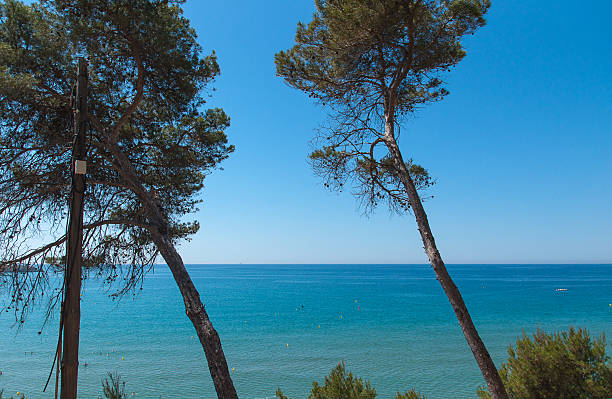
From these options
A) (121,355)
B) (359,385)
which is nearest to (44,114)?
(359,385)

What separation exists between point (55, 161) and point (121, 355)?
21.4 m

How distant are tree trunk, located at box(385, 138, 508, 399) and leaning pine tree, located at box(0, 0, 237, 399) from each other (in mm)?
3232

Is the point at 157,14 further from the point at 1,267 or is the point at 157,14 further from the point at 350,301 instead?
the point at 350,301

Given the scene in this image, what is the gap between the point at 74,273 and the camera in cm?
378

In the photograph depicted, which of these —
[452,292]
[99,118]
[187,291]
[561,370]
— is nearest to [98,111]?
[99,118]

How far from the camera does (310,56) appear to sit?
692cm

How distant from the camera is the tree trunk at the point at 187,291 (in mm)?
5387

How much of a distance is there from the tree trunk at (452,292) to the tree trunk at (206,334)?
3173mm

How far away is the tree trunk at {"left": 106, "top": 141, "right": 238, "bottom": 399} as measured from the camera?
17.7 feet

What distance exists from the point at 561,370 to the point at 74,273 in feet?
23.5

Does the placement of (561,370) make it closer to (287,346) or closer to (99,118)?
(99,118)

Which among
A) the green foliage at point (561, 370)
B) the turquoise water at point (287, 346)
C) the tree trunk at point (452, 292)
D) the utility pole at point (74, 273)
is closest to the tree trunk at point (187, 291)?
the utility pole at point (74, 273)

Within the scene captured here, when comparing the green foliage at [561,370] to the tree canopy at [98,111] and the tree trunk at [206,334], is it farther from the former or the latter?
the tree canopy at [98,111]

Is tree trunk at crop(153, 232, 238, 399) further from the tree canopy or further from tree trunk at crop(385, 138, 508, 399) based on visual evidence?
tree trunk at crop(385, 138, 508, 399)
